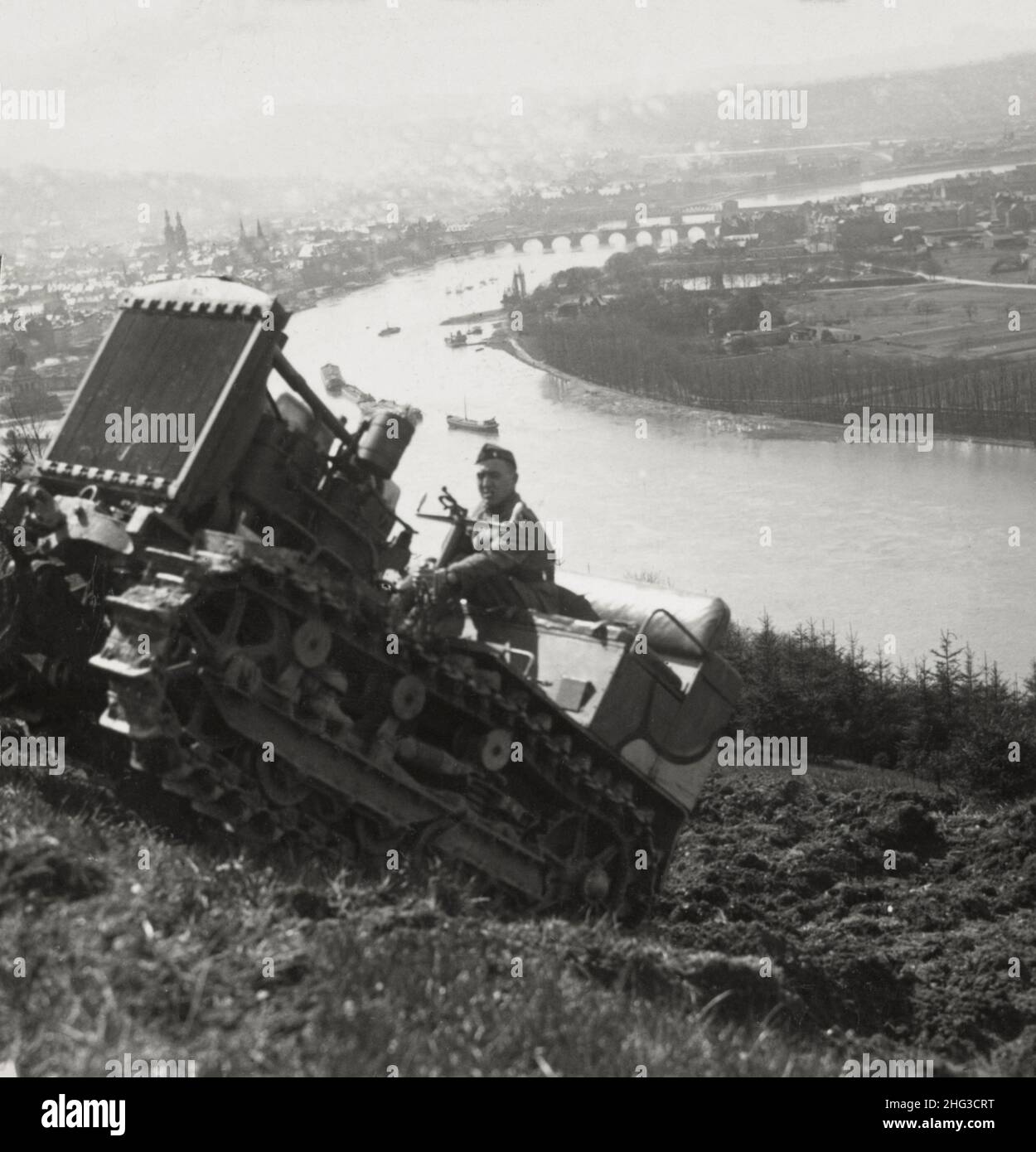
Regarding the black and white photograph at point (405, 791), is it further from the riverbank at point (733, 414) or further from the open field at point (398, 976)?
the riverbank at point (733, 414)

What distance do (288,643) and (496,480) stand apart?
2292 mm

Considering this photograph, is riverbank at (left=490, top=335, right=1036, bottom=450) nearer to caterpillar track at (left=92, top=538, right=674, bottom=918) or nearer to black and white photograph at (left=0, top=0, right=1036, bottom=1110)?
black and white photograph at (left=0, top=0, right=1036, bottom=1110)

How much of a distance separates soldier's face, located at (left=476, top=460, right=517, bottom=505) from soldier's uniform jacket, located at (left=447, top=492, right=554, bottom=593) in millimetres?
55

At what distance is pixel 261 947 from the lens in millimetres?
5535

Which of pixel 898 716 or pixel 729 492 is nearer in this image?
pixel 898 716

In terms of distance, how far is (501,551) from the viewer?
9008mm

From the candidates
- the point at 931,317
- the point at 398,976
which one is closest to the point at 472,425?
the point at 931,317

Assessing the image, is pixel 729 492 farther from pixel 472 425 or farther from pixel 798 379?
pixel 798 379

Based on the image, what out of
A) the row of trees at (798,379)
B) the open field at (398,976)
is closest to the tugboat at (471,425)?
the row of trees at (798,379)

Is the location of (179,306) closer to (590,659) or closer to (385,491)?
(385,491)

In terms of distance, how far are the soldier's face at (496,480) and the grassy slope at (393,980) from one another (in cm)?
277

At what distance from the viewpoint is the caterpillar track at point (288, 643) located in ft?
23.1

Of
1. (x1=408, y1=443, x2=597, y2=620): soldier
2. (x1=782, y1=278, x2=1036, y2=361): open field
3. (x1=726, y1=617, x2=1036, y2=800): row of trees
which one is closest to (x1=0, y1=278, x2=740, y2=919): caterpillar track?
(x1=408, y1=443, x2=597, y2=620): soldier

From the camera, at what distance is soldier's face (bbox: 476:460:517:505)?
30.1ft
